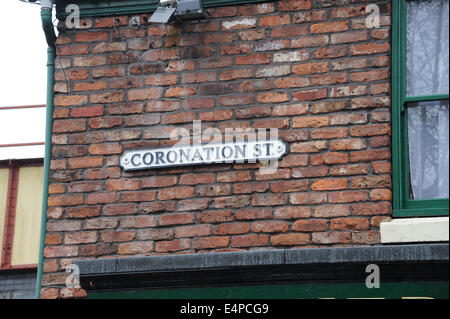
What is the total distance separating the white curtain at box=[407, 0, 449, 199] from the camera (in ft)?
19.7

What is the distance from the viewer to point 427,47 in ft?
20.5

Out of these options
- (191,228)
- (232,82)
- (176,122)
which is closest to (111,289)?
(191,228)

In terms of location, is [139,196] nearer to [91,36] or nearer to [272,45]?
[91,36]

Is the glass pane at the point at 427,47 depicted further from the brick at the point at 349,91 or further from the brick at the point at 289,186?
the brick at the point at 289,186

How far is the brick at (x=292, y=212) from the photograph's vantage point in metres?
6.04

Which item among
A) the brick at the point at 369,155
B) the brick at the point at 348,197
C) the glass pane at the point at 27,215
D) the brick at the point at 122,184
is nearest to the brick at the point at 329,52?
the brick at the point at 369,155

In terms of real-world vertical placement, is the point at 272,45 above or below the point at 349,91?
above

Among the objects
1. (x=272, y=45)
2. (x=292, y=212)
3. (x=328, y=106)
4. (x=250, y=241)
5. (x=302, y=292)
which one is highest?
(x=272, y=45)

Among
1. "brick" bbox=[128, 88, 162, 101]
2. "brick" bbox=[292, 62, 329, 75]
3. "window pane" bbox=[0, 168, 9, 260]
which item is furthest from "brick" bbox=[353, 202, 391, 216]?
"window pane" bbox=[0, 168, 9, 260]

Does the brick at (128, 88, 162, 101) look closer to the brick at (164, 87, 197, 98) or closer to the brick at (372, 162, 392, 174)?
the brick at (164, 87, 197, 98)

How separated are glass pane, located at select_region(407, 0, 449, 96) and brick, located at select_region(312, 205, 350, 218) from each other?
98 cm

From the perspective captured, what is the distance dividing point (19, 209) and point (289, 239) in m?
8.74

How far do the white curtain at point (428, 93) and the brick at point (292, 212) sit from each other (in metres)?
0.75

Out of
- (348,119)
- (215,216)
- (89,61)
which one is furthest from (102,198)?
(348,119)
